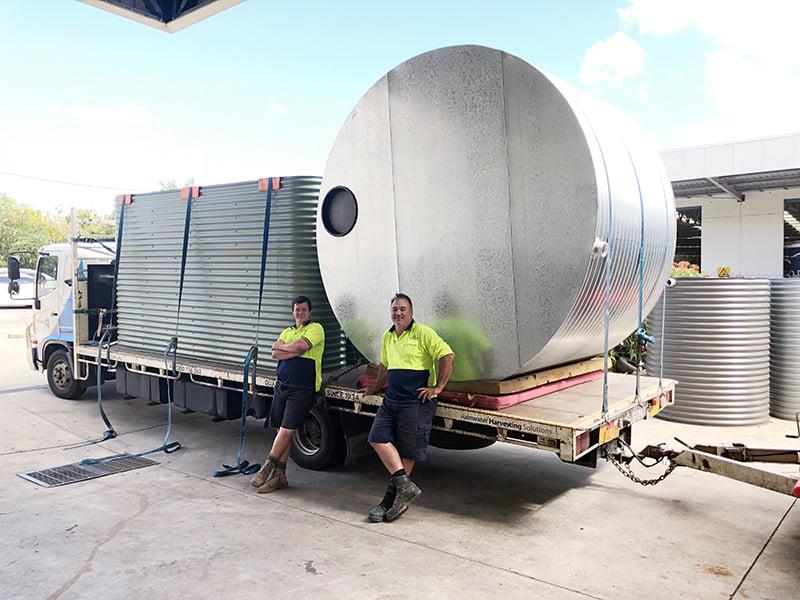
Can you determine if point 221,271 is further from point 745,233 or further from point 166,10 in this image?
point 745,233

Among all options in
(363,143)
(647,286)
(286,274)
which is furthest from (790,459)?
(286,274)

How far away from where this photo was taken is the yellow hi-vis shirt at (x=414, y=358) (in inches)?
215

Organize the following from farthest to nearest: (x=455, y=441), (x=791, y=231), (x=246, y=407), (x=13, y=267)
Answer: (x=791, y=231) < (x=13, y=267) < (x=246, y=407) < (x=455, y=441)

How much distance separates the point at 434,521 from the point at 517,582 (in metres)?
1.25

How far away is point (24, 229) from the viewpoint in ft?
183

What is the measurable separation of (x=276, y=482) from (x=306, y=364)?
116cm

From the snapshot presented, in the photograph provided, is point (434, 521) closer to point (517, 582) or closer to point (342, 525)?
point (342, 525)

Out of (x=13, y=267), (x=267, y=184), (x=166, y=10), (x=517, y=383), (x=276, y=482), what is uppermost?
(x=166, y=10)

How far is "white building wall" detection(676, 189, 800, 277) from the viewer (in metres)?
21.4

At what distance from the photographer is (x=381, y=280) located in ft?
19.9

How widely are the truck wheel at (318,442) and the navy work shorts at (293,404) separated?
1.04 ft

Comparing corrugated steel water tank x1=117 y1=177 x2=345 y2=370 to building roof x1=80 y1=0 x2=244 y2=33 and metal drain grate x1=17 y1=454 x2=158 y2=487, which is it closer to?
metal drain grate x1=17 y1=454 x2=158 y2=487

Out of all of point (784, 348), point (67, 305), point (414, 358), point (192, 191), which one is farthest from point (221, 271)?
point (784, 348)

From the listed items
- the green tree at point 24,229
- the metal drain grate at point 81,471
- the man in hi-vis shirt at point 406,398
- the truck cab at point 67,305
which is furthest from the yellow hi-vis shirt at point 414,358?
the green tree at point 24,229
